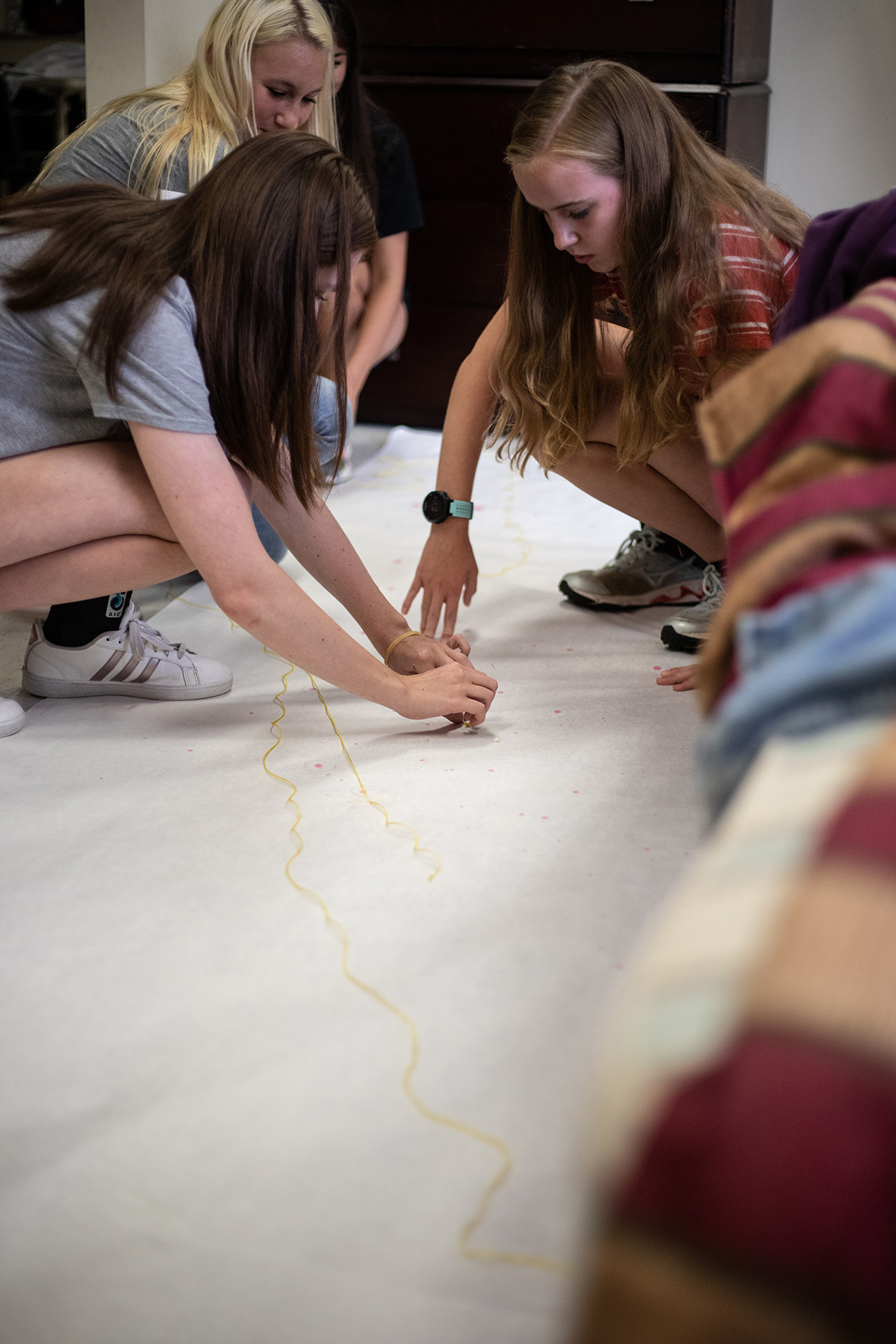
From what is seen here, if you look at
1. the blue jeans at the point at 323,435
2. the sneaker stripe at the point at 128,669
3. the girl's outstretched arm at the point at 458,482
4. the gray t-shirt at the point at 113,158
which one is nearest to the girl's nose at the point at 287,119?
the gray t-shirt at the point at 113,158

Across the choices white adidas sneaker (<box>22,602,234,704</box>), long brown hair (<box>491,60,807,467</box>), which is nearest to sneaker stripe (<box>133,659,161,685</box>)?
white adidas sneaker (<box>22,602,234,704</box>)

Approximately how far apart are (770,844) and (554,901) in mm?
583

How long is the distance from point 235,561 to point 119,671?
0.37 meters

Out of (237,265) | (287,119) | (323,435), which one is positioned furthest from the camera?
(287,119)

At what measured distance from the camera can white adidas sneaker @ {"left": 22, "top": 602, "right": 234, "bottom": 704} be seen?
1.42m

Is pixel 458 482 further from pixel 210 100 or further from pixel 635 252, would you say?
pixel 210 100

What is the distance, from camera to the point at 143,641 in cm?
148

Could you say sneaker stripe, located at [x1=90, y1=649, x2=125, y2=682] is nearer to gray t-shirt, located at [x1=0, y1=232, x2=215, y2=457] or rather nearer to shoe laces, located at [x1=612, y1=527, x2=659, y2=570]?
gray t-shirt, located at [x1=0, y1=232, x2=215, y2=457]

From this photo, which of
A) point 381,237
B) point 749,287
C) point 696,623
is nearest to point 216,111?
point 381,237

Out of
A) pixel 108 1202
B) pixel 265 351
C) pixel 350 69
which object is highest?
pixel 350 69

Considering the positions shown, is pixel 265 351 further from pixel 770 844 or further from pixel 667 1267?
pixel 667 1267

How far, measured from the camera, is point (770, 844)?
43cm

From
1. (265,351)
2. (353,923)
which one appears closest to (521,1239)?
(353,923)

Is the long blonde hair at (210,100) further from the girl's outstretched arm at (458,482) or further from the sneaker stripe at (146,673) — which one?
the sneaker stripe at (146,673)
